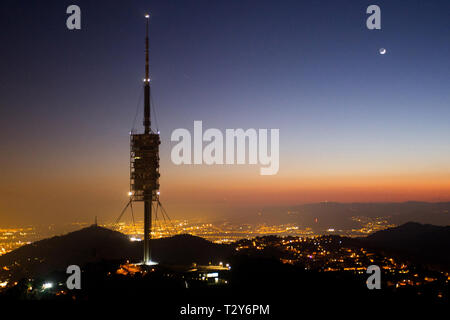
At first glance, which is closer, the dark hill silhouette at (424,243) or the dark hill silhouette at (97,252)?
the dark hill silhouette at (97,252)

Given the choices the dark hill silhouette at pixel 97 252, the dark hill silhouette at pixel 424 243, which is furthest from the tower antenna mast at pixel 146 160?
the dark hill silhouette at pixel 424 243

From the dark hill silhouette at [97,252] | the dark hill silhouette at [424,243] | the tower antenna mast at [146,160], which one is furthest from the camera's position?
the dark hill silhouette at [424,243]

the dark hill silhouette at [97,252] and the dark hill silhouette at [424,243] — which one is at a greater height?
the dark hill silhouette at [97,252]

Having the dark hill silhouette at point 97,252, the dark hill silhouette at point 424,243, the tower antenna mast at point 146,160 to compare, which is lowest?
the dark hill silhouette at point 424,243

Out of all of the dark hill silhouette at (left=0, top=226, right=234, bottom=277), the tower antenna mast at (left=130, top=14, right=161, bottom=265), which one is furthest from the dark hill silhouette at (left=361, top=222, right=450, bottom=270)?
the tower antenna mast at (left=130, top=14, right=161, bottom=265)

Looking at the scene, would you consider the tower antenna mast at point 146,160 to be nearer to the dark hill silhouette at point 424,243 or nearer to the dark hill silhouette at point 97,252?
the dark hill silhouette at point 97,252

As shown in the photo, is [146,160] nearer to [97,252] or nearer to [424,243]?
[97,252]
